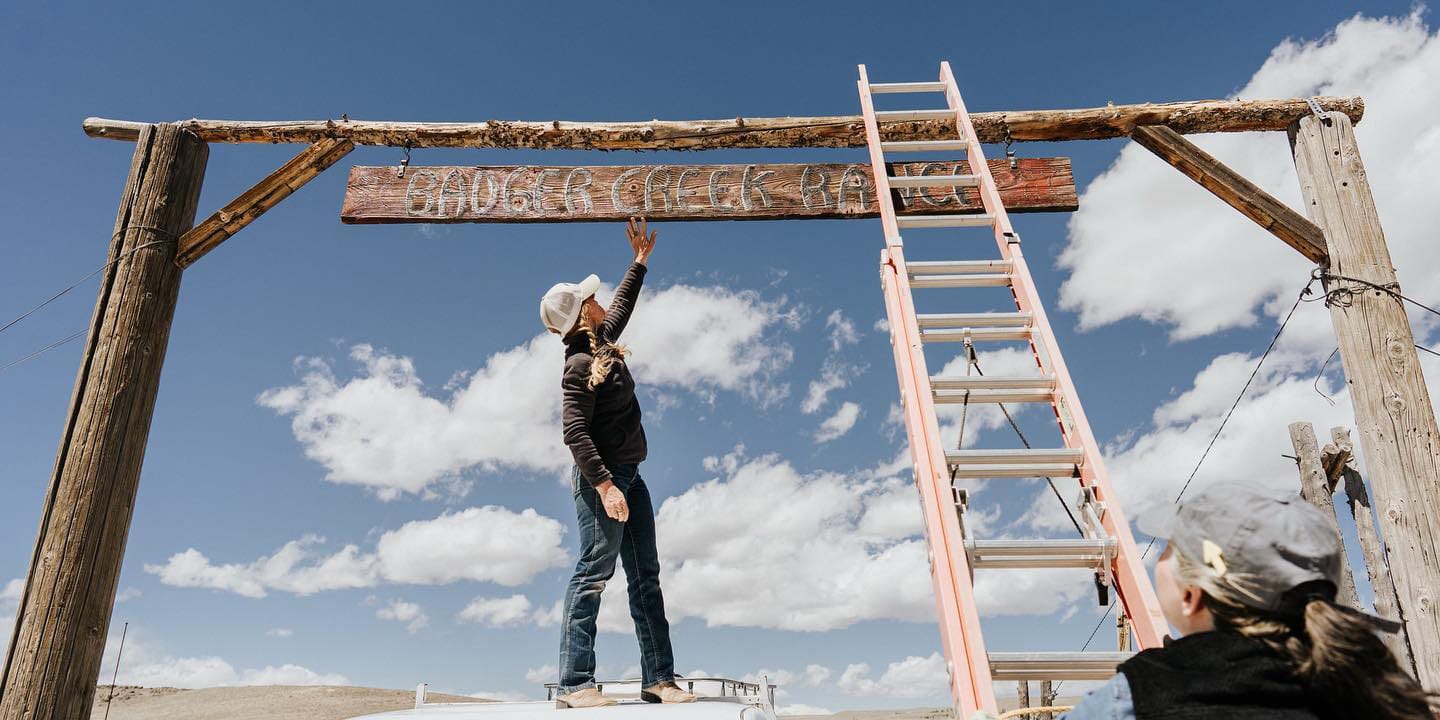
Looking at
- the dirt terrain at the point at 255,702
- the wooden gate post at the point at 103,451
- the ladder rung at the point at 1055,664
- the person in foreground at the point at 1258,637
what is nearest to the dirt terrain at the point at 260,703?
the dirt terrain at the point at 255,702

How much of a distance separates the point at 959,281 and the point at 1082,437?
1.42m

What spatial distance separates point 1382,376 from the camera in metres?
5.54

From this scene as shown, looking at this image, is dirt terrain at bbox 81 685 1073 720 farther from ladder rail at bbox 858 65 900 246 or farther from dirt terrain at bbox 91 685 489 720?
ladder rail at bbox 858 65 900 246

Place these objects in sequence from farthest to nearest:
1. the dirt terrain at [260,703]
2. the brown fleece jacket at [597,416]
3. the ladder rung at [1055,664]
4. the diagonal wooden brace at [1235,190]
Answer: the dirt terrain at [260,703] < the diagonal wooden brace at [1235,190] < the brown fleece jacket at [597,416] < the ladder rung at [1055,664]

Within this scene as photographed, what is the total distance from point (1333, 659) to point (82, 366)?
6.69m

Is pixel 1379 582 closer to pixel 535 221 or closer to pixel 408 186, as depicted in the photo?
pixel 535 221

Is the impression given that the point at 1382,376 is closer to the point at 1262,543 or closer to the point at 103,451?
the point at 1262,543

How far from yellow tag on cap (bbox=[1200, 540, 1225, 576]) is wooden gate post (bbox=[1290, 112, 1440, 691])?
484cm

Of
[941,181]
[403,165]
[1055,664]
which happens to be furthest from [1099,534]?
[403,165]

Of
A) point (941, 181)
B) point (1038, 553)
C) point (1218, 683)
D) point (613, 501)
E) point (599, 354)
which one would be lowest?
point (1218, 683)

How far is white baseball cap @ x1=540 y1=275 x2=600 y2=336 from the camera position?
427 cm

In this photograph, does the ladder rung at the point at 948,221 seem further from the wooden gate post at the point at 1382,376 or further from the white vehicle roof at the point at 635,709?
the white vehicle roof at the point at 635,709

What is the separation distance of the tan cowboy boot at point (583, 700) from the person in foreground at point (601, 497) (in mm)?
86

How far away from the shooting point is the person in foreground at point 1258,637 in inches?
59.0
